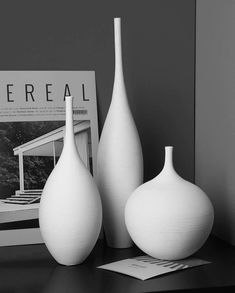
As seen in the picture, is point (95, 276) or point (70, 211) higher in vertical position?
point (70, 211)

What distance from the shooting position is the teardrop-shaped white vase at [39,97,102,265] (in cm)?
126

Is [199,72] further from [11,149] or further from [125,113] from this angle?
[11,149]

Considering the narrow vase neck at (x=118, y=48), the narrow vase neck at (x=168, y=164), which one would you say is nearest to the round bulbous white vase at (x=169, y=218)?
the narrow vase neck at (x=168, y=164)

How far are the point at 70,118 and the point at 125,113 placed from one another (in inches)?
7.5

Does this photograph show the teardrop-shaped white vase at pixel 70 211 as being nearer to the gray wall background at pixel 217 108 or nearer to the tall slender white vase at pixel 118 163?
the tall slender white vase at pixel 118 163

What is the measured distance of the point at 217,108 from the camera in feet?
5.13

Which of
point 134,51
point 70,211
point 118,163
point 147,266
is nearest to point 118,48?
point 134,51

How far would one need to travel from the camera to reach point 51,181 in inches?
50.9

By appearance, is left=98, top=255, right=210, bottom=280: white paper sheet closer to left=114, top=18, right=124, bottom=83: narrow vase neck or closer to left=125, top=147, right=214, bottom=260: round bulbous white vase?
left=125, top=147, right=214, bottom=260: round bulbous white vase

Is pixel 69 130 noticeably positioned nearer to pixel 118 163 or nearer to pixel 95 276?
pixel 118 163

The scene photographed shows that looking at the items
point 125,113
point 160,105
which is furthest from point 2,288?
point 160,105

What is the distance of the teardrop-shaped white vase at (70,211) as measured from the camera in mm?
1256

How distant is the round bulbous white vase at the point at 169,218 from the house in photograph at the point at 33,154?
0.33 m

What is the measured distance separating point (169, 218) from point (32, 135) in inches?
20.2
